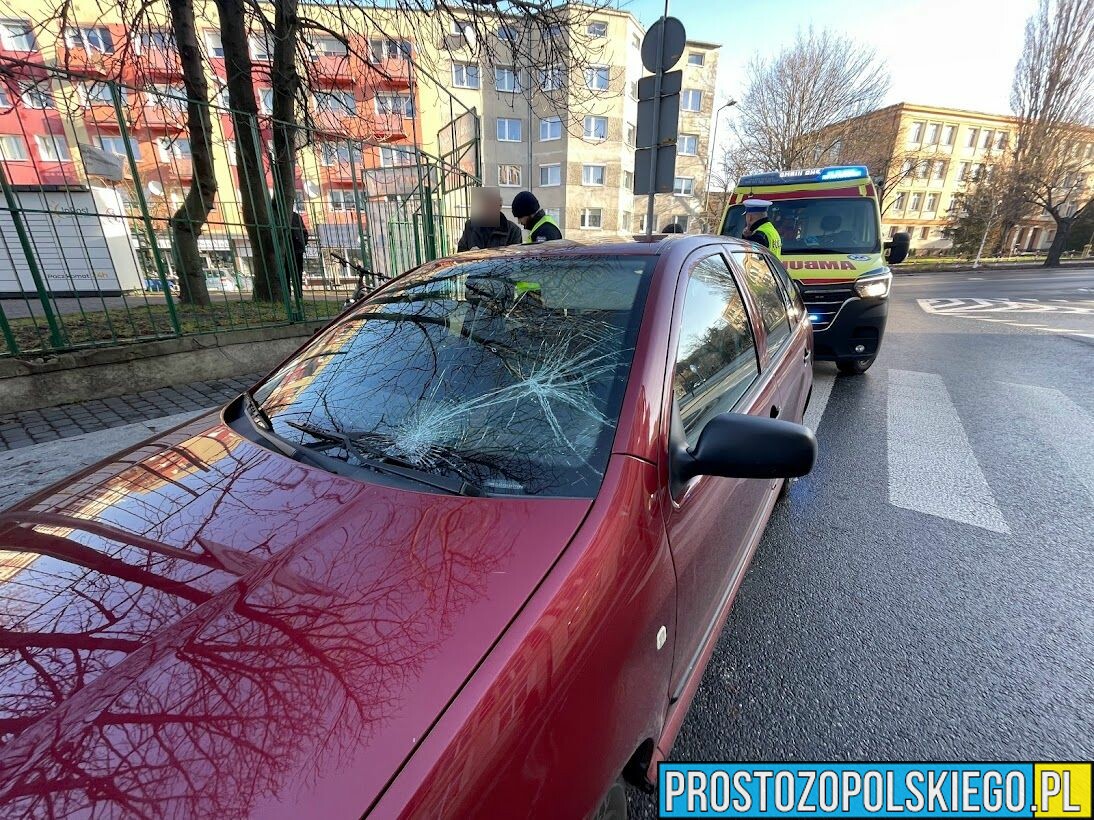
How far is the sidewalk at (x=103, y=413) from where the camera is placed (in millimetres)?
3605

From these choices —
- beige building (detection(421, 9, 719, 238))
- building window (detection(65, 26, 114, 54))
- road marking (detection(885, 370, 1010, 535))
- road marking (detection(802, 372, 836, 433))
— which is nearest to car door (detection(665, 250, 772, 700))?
road marking (detection(885, 370, 1010, 535))

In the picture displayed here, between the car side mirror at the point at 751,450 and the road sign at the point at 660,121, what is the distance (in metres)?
4.96

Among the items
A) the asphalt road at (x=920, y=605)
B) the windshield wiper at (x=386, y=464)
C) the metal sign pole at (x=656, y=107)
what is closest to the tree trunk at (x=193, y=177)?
the metal sign pole at (x=656, y=107)

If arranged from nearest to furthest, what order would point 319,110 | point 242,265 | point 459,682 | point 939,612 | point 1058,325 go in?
point 459,682 < point 939,612 < point 242,265 < point 319,110 < point 1058,325

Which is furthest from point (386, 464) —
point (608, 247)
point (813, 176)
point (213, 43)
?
point (213, 43)

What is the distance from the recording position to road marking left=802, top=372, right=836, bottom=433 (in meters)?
4.31

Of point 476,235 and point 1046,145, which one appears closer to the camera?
point 476,235

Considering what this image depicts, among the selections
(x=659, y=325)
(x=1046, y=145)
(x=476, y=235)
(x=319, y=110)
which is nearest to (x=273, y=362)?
(x=476, y=235)

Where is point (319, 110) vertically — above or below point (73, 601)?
above

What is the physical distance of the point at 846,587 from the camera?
2311 millimetres

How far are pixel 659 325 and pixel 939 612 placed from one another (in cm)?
198

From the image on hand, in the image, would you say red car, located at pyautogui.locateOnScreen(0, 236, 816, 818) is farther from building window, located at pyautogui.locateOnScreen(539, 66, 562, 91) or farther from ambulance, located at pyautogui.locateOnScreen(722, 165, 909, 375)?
building window, located at pyautogui.locateOnScreen(539, 66, 562, 91)

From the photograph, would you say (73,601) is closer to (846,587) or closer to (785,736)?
(785,736)

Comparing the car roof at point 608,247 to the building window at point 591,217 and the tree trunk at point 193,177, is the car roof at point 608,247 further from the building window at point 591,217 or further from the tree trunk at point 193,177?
the building window at point 591,217
